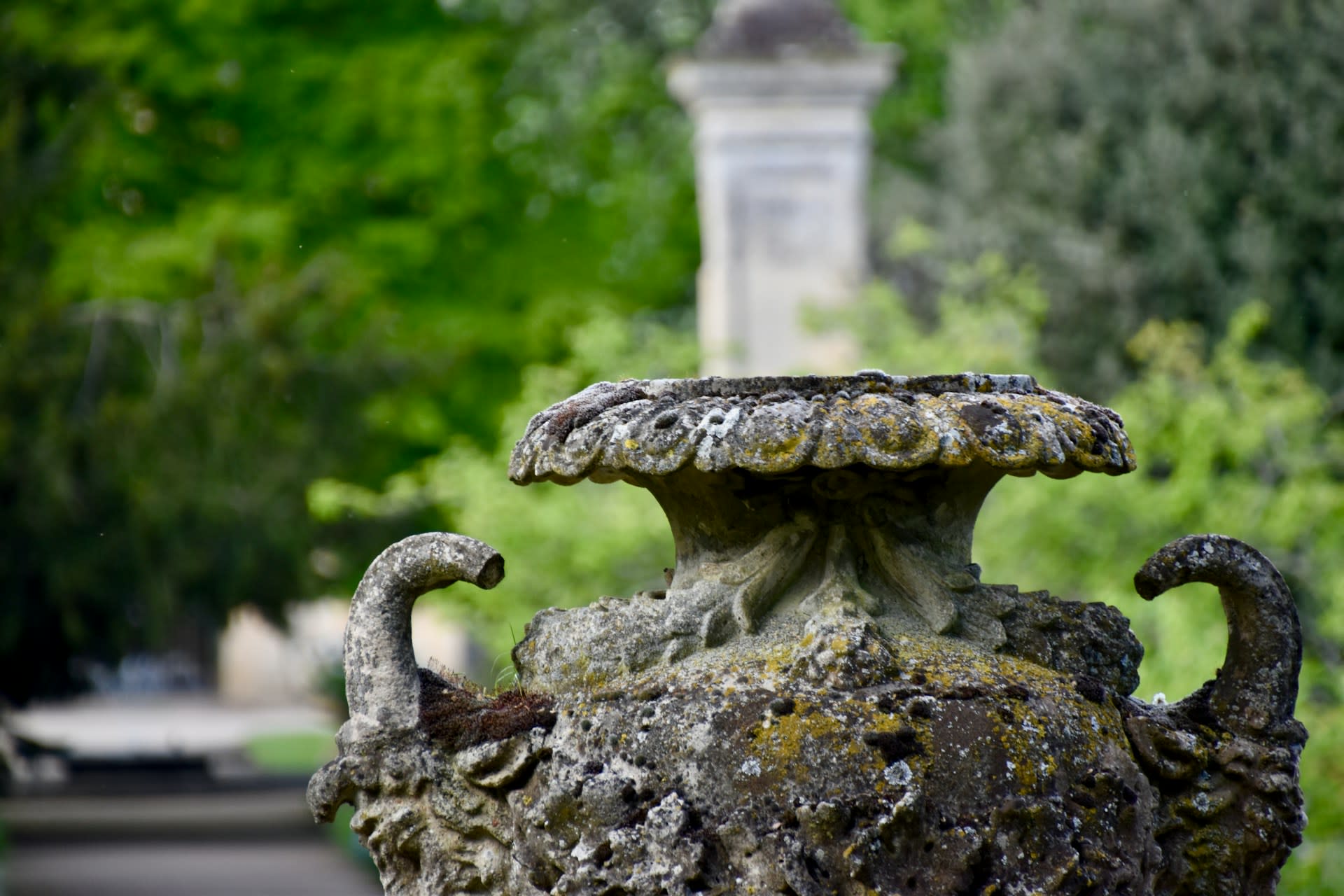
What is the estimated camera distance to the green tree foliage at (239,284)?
9.41 meters

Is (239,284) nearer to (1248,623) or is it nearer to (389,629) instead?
(389,629)

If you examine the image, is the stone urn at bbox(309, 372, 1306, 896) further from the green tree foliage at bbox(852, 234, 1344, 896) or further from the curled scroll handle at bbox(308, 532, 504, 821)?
the green tree foliage at bbox(852, 234, 1344, 896)

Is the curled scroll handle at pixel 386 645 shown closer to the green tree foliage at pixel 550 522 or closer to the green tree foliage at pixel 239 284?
the green tree foliage at pixel 550 522

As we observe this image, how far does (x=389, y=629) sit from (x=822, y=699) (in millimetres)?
774

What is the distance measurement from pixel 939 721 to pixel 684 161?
1439 cm

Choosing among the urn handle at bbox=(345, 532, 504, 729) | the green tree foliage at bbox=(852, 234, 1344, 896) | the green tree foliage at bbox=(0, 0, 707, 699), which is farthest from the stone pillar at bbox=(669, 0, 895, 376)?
the urn handle at bbox=(345, 532, 504, 729)

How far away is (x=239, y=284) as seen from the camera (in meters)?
10.2

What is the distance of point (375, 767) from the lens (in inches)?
113

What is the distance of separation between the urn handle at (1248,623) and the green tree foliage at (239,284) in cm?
726

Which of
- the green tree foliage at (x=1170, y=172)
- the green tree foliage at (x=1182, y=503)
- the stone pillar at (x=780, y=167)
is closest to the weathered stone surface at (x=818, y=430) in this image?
the green tree foliage at (x=1182, y=503)

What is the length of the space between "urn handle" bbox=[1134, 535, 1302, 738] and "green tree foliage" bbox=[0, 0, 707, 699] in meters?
7.26

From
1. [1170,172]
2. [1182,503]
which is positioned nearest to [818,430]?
[1182,503]

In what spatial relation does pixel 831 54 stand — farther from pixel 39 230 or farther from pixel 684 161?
pixel 684 161

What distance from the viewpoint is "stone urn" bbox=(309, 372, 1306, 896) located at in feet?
8.59
